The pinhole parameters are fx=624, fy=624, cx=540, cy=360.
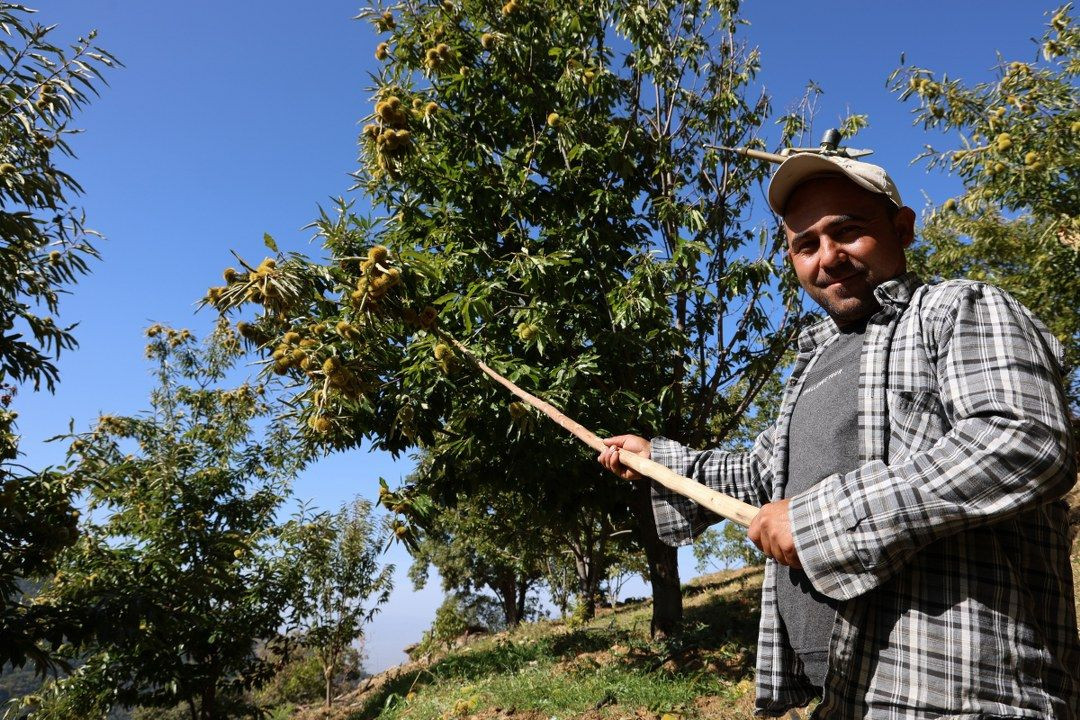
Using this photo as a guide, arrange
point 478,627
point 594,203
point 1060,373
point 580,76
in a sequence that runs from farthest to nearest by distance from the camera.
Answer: point 478,627 → point 594,203 → point 580,76 → point 1060,373

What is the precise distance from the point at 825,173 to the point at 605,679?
5.33m

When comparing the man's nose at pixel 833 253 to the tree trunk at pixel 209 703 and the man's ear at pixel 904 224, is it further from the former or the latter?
the tree trunk at pixel 209 703

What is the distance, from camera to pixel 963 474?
3.01 feet

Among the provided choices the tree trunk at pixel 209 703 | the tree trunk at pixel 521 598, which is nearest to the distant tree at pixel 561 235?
the tree trunk at pixel 209 703

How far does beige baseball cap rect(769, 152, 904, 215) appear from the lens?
1.27 meters

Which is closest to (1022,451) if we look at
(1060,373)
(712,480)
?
(1060,373)

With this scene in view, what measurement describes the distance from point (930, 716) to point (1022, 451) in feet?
1.48

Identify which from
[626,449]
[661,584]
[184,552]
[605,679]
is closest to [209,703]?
[184,552]

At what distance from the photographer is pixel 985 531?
1018 mm

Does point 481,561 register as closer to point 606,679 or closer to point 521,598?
point 521,598

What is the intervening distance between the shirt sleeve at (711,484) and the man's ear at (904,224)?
21.9 inches

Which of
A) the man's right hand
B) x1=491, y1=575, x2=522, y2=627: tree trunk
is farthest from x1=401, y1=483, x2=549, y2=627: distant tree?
the man's right hand

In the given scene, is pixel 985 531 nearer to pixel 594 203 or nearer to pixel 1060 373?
pixel 1060 373

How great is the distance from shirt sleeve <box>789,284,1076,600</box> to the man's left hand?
2 centimetres
